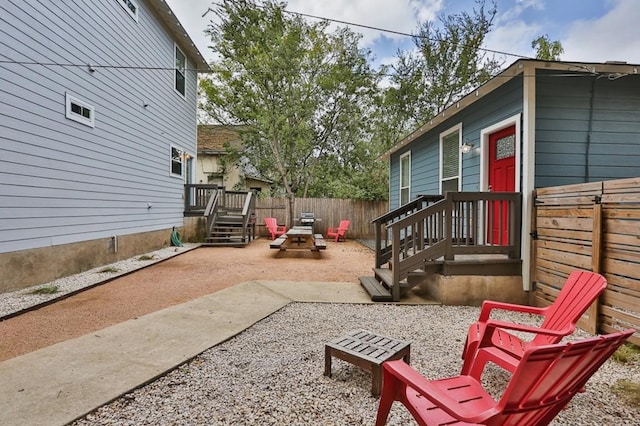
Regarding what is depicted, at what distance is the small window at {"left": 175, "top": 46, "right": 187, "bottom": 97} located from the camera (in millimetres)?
10008

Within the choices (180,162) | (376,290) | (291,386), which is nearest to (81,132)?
(180,162)

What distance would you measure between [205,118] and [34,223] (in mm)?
13311

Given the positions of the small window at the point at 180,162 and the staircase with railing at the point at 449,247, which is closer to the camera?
the staircase with railing at the point at 449,247

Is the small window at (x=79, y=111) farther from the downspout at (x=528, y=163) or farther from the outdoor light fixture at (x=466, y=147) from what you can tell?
the downspout at (x=528, y=163)

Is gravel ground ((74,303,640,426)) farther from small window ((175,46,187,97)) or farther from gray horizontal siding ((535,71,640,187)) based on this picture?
small window ((175,46,187,97))

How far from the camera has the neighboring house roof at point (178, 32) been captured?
820 cm

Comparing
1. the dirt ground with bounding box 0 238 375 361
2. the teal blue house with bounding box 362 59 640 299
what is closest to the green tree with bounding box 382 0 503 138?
the dirt ground with bounding box 0 238 375 361

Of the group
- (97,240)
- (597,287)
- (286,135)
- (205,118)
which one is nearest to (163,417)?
(597,287)

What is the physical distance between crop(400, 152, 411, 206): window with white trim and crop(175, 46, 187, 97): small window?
741 centimetres

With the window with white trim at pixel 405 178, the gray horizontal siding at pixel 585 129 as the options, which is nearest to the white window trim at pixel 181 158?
the window with white trim at pixel 405 178

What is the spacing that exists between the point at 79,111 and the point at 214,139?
13382mm

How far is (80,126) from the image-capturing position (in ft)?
19.0

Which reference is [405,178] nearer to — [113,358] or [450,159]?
[450,159]

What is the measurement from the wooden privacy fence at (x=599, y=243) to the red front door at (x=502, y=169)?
626mm
